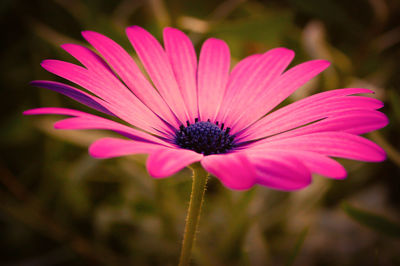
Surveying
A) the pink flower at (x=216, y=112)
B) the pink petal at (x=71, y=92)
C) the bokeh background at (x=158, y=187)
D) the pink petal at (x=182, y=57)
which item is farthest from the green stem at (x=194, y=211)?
the bokeh background at (x=158, y=187)

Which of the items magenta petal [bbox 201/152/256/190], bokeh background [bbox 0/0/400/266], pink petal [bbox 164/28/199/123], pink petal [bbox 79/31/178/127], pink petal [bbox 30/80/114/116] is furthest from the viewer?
bokeh background [bbox 0/0/400/266]

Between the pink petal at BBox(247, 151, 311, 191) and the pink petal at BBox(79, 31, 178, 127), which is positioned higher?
the pink petal at BBox(79, 31, 178, 127)

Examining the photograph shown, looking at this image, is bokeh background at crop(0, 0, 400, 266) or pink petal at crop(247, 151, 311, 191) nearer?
pink petal at crop(247, 151, 311, 191)

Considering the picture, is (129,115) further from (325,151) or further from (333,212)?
(333,212)

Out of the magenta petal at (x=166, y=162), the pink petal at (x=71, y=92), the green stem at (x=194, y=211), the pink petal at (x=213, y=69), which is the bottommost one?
the green stem at (x=194, y=211)

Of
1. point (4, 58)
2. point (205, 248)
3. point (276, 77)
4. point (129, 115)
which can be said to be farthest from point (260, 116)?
point (4, 58)

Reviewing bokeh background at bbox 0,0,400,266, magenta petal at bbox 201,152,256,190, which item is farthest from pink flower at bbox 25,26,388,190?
bokeh background at bbox 0,0,400,266

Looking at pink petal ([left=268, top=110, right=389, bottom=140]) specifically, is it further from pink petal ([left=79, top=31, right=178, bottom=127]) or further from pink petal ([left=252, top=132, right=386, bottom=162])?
pink petal ([left=79, top=31, right=178, bottom=127])

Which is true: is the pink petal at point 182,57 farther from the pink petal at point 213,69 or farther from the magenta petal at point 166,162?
the magenta petal at point 166,162
